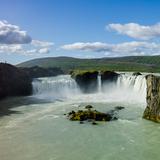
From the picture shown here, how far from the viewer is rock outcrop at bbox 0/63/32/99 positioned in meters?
50.0

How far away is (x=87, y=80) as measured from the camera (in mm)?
55562

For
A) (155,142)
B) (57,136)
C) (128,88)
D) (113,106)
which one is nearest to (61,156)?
(57,136)

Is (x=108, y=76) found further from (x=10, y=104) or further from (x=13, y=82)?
(x=10, y=104)

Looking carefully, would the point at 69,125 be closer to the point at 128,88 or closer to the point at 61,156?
the point at 61,156

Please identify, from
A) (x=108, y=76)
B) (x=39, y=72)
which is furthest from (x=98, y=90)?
(x=39, y=72)

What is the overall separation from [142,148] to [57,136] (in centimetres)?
688

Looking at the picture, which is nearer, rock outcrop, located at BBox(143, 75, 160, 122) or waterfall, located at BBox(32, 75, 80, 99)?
rock outcrop, located at BBox(143, 75, 160, 122)

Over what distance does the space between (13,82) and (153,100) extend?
30.0m

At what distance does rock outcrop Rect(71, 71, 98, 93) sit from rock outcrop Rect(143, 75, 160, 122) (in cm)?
2501

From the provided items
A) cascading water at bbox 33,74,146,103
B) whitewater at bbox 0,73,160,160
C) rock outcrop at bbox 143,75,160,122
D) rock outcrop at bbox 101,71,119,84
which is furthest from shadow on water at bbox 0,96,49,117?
rock outcrop at bbox 143,75,160,122

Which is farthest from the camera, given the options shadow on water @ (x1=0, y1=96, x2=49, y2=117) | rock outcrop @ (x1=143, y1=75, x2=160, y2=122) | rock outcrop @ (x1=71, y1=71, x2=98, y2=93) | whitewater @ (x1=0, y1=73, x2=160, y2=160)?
rock outcrop @ (x1=71, y1=71, x2=98, y2=93)

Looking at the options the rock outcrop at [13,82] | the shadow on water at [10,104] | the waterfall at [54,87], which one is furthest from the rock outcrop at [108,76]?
the shadow on water at [10,104]

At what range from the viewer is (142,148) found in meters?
21.5

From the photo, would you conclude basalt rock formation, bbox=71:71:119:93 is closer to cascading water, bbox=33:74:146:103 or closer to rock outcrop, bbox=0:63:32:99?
cascading water, bbox=33:74:146:103
